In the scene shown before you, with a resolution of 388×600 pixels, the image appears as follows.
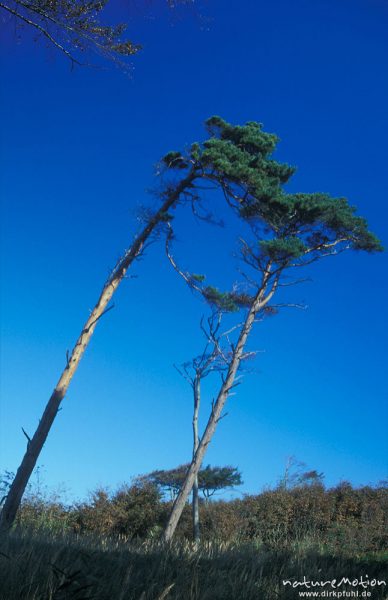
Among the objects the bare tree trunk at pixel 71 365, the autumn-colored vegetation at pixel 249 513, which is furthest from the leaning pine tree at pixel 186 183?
the autumn-colored vegetation at pixel 249 513

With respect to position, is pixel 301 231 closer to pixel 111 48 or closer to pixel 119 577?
pixel 111 48

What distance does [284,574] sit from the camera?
492 centimetres

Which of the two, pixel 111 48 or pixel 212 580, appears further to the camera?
pixel 111 48

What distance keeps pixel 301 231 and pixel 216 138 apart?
431 centimetres

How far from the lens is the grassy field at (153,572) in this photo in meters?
3.07

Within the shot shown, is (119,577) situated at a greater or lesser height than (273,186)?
lesser

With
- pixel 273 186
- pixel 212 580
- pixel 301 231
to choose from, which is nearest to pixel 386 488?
pixel 301 231

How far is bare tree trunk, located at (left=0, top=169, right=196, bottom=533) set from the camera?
11.3 metres

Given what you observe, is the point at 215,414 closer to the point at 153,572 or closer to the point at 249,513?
the point at 249,513

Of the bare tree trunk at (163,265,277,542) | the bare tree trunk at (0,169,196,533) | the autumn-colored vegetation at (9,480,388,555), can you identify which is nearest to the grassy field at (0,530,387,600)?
the bare tree trunk at (0,169,196,533)

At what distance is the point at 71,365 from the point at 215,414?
17.2ft

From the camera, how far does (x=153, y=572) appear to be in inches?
159

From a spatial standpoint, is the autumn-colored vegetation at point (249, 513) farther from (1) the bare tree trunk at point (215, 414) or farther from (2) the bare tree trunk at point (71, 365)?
(2) the bare tree trunk at point (71, 365)

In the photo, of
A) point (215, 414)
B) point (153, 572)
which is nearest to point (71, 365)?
point (215, 414)
